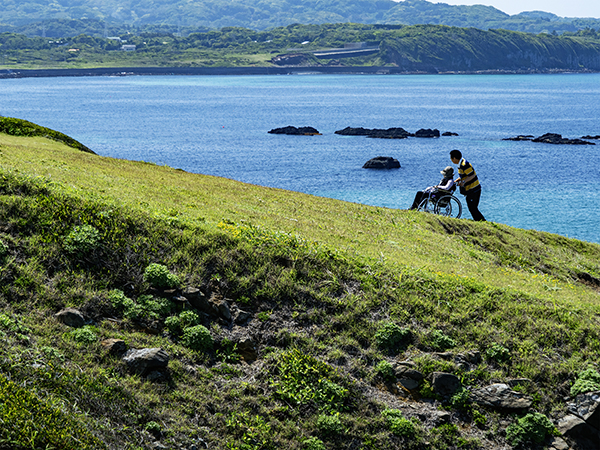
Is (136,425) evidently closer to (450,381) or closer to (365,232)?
(450,381)

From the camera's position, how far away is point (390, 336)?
12.5 metres

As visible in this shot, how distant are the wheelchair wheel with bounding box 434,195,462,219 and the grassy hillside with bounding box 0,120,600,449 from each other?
9.11 meters

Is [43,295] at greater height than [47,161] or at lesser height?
lesser

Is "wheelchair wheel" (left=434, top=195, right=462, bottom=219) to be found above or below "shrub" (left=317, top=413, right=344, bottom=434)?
above

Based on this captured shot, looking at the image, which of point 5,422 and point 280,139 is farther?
point 280,139

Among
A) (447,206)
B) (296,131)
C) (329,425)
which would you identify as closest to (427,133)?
(296,131)

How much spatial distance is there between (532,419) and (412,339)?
3.00 meters

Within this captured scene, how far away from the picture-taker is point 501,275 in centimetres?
1767

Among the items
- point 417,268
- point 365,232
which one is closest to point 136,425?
point 417,268

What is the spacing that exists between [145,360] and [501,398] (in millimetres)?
7591

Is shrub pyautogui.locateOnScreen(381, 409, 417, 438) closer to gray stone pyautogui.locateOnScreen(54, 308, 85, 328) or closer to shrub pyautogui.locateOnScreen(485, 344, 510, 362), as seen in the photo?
shrub pyautogui.locateOnScreen(485, 344, 510, 362)

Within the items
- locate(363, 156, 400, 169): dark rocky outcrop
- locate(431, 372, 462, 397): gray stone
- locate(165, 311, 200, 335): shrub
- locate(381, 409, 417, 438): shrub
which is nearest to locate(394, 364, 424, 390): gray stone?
locate(431, 372, 462, 397): gray stone

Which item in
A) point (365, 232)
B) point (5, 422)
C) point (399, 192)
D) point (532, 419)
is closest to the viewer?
point (5, 422)

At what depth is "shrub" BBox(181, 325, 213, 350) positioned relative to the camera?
11.5 metres
